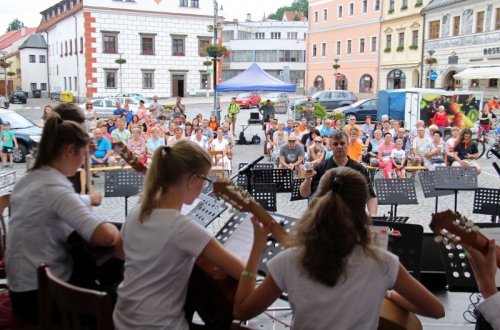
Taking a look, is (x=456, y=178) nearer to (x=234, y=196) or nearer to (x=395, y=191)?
(x=395, y=191)

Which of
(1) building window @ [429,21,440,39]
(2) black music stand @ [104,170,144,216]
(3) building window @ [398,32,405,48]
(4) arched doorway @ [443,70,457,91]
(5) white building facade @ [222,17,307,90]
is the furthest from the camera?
(5) white building facade @ [222,17,307,90]

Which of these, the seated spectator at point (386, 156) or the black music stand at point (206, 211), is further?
the seated spectator at point (386, 156)

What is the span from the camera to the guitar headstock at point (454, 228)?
2.08 m

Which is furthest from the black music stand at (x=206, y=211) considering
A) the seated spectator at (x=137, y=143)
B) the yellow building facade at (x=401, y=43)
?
the yellow building facade at (x=401, y=43)

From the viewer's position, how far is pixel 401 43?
135 feet

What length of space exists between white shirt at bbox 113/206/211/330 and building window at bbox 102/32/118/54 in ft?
140

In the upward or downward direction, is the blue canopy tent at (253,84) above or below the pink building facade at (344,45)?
below

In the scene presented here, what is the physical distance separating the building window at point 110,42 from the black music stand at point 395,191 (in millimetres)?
39030

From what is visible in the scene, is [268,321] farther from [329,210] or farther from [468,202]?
[468,202]

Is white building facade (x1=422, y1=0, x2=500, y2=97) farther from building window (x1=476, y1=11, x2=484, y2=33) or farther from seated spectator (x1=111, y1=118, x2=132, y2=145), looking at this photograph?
seated spectator (x1=111, y1=118, x2=132, y2=145)

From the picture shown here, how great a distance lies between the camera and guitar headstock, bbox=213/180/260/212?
2.41m

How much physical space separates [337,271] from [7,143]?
41.9 ft

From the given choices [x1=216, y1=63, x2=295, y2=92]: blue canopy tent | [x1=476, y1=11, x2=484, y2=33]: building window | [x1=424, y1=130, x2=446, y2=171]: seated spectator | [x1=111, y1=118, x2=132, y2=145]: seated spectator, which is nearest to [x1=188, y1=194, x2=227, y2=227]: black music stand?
[x1=424, y1=130, x2=446, y2=171]: seated spectator

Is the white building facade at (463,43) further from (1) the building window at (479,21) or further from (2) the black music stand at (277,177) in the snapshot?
(2) the black music stand at (277,177)
